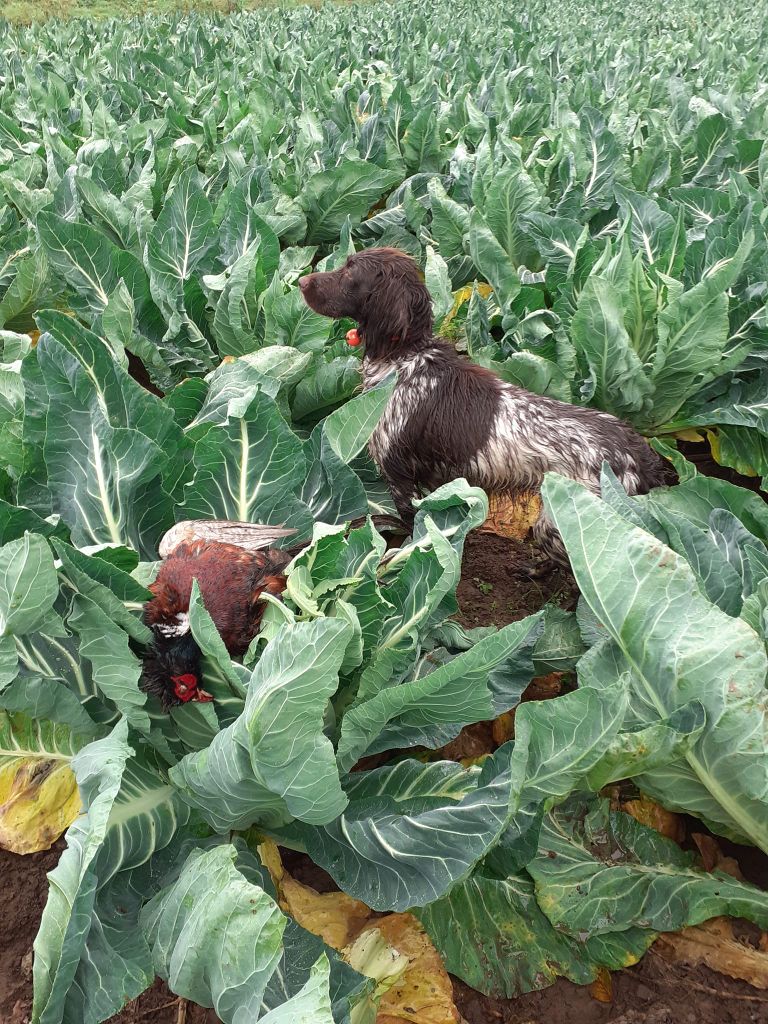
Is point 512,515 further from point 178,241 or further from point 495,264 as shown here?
point 178,241

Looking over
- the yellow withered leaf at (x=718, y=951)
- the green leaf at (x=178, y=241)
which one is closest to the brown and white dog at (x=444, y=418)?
the green leaf at (x=178, y=241)

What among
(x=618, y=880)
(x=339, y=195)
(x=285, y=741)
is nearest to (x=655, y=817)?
(x=618, y=880)

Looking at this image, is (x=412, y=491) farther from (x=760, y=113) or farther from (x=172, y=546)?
(x=760, y=113)

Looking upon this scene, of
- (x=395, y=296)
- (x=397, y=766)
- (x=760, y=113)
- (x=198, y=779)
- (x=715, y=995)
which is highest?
(x=760, y=113)

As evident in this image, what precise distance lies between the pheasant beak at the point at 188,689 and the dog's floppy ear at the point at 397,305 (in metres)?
1.84

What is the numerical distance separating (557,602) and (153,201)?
3.35 metres

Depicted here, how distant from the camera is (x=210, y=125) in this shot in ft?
19.7

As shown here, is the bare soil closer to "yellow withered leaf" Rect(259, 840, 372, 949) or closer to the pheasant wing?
"yellow withered leaf" Rect(259, 840, 372, 949)

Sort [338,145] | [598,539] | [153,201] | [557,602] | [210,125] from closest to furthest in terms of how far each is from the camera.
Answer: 1. [598,539]
2. [557,602]
3. [153,201]
4. [338,145]
5. [210,125]

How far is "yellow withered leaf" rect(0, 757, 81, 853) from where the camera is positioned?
5.85 ft

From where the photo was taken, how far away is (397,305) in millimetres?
3049

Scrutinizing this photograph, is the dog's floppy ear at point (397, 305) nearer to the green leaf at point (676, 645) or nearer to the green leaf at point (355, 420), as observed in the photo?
the green leaf at point (355, 420)

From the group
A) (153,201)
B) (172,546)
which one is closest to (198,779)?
(172,546)

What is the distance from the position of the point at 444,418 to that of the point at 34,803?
6.25ft
